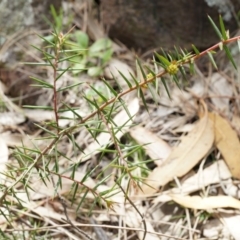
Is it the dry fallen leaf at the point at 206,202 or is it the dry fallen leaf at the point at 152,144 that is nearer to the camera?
→ the dry fallen leaf at the point at 206,202

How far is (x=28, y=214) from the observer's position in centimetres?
148

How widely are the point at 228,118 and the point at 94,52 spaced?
1.82ft

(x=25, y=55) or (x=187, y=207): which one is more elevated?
(x=25, y=55)

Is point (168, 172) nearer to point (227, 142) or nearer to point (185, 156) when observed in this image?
point (185, 156)

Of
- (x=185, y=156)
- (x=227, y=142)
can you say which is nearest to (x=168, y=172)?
(x=185, y=156)

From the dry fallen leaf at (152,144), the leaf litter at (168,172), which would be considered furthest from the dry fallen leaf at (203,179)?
the dry fallen leaf at (152,144)

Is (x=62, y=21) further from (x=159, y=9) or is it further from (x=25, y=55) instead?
(x=159, y=9)

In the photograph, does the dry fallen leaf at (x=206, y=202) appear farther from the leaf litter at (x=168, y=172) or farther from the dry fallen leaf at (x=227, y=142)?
the dry fallen leaf at (x=227, y=142)

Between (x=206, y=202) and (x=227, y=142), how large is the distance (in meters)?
0.24

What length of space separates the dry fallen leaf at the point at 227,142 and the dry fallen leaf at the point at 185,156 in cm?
2

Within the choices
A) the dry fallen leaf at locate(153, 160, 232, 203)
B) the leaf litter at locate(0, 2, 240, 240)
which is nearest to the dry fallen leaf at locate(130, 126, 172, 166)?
the leaf litter at locate(0, 2, 240, 240)

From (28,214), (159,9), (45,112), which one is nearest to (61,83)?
(45,112)

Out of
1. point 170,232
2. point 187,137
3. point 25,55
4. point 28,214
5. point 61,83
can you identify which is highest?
point 25,55

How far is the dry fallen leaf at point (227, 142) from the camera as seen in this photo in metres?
1.60
